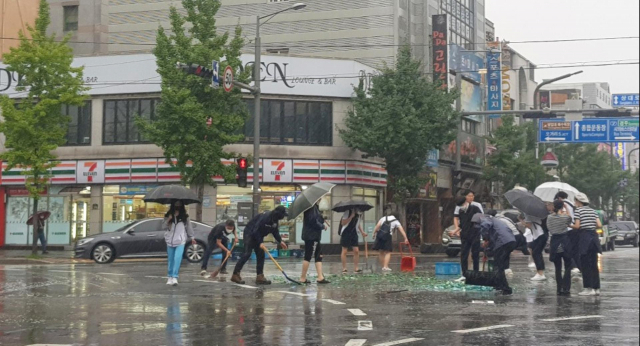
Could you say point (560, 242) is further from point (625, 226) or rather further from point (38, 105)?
point (625, 226)

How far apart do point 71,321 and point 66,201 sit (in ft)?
94.3

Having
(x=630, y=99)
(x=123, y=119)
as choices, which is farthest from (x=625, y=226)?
(x=630, y=99)

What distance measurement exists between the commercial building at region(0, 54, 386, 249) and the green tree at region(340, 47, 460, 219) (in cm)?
145

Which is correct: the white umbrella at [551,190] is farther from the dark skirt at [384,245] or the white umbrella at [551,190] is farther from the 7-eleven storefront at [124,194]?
the 7-eleven storefront at [124,194]

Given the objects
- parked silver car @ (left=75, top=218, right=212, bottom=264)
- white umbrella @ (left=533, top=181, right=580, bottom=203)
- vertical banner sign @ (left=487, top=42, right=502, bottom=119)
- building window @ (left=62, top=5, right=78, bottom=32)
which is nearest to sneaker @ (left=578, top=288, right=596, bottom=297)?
white umbrella @ (left=533, top=181, right=580, bottom=203)

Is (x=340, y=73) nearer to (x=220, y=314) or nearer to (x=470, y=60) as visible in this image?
(x=470, y=60)

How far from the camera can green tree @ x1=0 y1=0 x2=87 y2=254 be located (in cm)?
3072

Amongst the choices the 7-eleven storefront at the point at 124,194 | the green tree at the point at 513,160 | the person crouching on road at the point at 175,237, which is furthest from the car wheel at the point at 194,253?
the green tree at the point at 513,160

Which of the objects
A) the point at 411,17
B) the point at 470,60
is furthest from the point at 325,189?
the point at 470,60

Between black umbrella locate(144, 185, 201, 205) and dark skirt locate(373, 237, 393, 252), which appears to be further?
dark skirt locate(373, 237, 393, 252)

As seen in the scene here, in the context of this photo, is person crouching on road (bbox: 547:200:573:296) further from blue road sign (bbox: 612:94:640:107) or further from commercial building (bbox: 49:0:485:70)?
commercial building (bbox: 49:0:485:70)

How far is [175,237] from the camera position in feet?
55.1

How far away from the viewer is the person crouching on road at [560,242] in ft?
47.4

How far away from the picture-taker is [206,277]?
736 inches
